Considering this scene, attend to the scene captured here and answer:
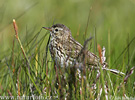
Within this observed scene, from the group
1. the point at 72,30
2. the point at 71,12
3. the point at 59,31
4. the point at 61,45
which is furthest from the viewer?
the point at 71,12

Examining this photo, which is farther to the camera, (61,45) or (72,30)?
(72,30)

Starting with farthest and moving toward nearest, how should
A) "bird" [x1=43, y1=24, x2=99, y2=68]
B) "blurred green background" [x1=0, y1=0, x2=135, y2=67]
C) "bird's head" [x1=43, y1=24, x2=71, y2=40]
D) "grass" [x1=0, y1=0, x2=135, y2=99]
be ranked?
"blurred green background" [x1=0, y1=0, x2=135, y2=67]
"bird's head" [x1=43, y1=24, x2=71, y2=40]
"bird" [x1=43, y1=24, x2=99, y2=68]
"grass" [x1=0, y1=0, x2=135, y2=99]

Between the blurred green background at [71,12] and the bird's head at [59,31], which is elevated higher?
the blurred green background at [71,12]

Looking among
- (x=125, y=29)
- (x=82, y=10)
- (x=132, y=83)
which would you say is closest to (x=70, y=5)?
(x=82, y=10)

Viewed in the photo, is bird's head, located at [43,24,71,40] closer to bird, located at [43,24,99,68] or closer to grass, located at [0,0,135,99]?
bird, located at [43,24,99,68]

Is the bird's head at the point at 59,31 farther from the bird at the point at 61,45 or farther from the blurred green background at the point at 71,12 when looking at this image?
the blurred green background at the point at 71,12

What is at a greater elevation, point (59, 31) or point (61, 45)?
point (59, 31)

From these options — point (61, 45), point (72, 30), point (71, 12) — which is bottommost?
point (61, 45)

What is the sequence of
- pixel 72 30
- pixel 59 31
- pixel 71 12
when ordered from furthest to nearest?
pixel 71 12, pixel 72 30, pixel 59 31

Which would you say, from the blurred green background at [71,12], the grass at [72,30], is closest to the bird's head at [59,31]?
the grass at [72,30]

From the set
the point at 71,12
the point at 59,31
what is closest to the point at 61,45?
the point at 59,31

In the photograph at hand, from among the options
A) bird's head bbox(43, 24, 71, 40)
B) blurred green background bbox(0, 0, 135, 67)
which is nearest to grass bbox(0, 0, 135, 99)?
blurred green background bbox(0, 0, 135, 67)

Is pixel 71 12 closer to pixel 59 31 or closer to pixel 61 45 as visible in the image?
pixel 59 31

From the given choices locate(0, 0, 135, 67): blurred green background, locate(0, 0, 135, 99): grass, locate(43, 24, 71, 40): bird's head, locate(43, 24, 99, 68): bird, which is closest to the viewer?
locate(0, 0, 135, 99): grass
